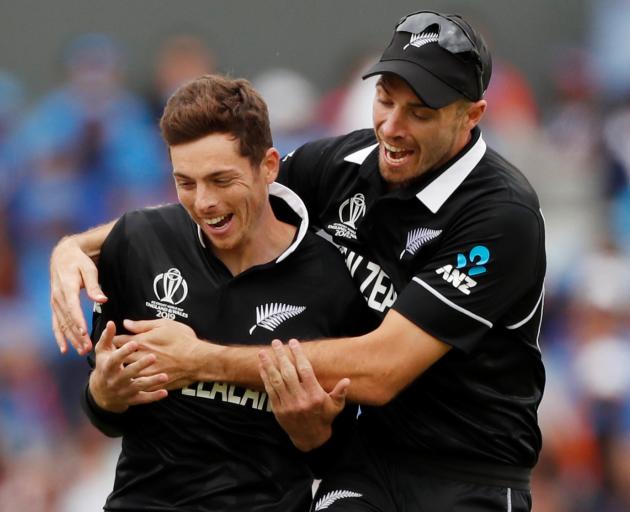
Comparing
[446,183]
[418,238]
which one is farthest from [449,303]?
[446,183]

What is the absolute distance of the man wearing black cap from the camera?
443 centimetres

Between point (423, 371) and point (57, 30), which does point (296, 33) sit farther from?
point (423, 371)

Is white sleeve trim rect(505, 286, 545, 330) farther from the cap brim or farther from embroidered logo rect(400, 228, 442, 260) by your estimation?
the cap brim

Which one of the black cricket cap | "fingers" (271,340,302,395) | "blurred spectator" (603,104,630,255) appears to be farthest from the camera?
"blurred spectator" (603,104,630,255)

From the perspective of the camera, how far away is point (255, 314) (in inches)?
180

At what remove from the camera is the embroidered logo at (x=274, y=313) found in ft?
14.9

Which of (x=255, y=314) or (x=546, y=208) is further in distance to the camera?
(x=546, y=208)

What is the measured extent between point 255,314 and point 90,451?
4.15m

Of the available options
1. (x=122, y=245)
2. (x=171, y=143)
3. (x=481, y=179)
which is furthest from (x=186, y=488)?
(x=481, y=179)

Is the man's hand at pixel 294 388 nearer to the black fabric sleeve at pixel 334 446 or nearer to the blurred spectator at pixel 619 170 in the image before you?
the black fabric sleeve at pixel 334 446

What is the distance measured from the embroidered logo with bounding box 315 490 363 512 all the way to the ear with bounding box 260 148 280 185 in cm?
110

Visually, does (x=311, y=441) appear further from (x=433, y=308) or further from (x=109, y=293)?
(x=109, y=293)

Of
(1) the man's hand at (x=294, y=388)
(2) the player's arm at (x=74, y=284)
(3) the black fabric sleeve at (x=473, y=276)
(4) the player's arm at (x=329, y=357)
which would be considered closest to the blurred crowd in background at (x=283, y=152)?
(2) the player's arm at (x=74, y=284)

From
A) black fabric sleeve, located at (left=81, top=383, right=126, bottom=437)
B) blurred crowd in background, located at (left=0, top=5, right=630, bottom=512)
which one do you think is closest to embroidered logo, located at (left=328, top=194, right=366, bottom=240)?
black fabric sleeve, located at (left=81, top=383, right=126, bottom=437)
